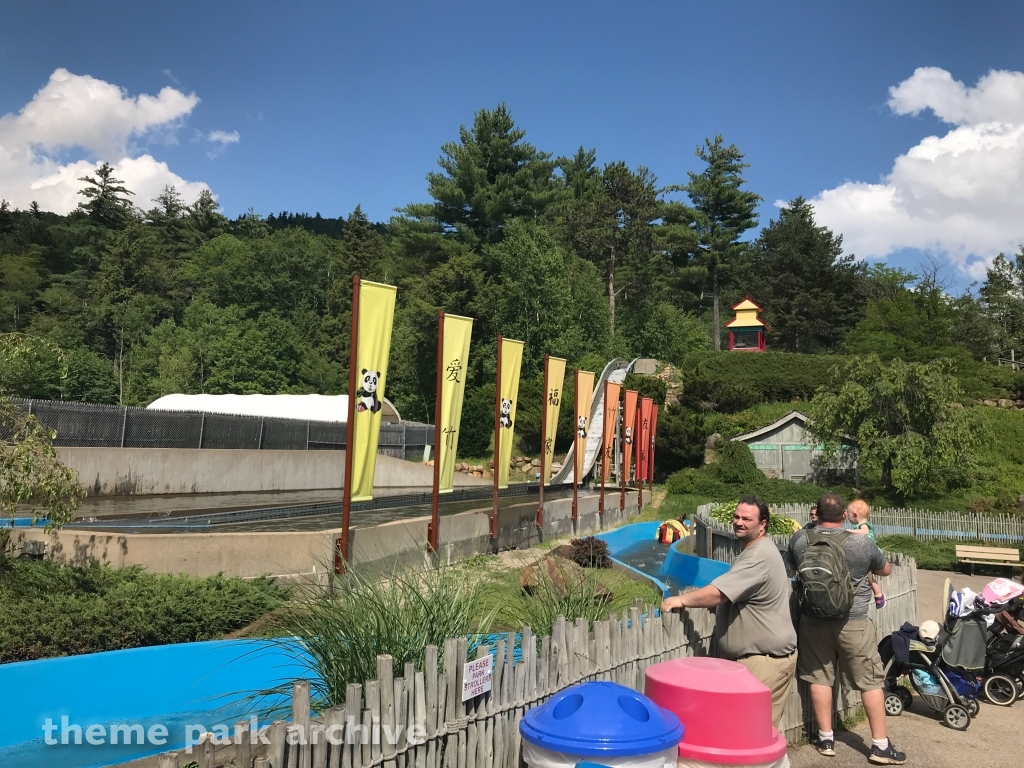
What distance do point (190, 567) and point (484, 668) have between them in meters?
9.00

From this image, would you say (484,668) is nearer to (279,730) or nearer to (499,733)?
(499,733)

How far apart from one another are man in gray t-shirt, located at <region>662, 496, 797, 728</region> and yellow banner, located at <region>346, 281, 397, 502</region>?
7.10m

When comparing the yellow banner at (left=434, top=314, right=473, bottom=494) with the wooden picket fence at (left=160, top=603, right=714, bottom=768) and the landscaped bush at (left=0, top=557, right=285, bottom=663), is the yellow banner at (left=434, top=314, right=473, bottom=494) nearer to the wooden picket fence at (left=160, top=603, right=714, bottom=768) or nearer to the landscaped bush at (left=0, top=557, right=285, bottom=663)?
the landscaped bush at (left=0, top=557, right=285, bottom=663)

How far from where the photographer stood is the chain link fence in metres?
26.0

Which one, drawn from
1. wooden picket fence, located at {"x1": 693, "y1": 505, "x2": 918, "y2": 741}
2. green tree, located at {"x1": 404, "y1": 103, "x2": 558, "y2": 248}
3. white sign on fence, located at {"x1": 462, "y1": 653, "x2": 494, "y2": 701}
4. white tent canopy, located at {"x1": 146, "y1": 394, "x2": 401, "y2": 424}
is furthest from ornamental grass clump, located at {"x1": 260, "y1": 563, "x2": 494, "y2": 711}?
green tree, located at {"x1": 404, "y1": 103, "x2": 558, "y2": 248}

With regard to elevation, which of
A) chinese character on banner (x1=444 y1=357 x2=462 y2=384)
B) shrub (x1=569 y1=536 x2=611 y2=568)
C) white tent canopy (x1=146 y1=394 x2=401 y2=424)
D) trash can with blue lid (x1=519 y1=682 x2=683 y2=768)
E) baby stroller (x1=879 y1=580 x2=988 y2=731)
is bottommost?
shrub (x1=569 y1=536 x2=611 y2=568)

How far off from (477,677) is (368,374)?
7734mm

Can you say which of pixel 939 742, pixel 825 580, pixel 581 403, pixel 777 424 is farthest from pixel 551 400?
pixel 777 424

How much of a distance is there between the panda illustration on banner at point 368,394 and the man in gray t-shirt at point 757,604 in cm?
717

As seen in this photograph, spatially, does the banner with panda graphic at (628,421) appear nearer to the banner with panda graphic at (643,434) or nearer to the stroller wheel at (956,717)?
the banner with panda graphic at (643,434)

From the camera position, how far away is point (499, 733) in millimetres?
4449

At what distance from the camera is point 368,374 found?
37.9 ft

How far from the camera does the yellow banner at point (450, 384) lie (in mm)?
14398

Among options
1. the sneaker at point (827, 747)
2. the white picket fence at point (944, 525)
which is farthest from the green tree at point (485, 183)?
the sneaker at point (827, 747)
